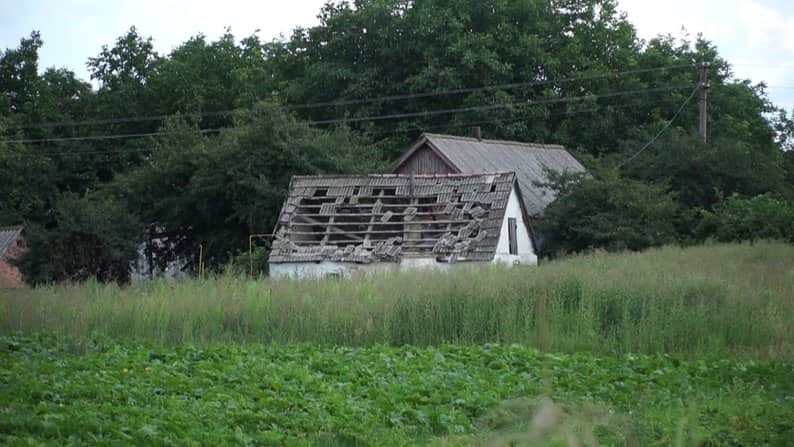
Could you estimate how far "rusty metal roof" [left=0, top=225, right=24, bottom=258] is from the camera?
47.9 metres

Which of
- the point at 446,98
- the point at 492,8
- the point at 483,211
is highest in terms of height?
the point at 492,8

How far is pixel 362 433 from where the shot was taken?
10.2 metres

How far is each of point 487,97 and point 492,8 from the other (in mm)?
6749

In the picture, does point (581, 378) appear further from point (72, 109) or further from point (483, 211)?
point (72, 109)

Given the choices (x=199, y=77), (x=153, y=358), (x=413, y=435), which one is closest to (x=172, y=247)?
(x=199, y=77)

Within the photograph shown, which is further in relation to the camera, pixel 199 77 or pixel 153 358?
pixel 199 77

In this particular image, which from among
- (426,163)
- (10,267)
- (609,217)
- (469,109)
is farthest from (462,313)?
(469,109)

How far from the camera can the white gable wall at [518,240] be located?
35594 mm

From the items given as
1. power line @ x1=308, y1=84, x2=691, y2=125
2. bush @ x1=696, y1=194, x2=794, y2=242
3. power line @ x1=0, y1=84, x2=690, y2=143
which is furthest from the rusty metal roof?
bush @ x1=696, y1=194, x2=794, y2=242

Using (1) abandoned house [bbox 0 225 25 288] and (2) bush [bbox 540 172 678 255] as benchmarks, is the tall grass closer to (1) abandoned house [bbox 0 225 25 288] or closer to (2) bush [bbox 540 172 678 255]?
(2) bush [bbox 540 172 678 255]

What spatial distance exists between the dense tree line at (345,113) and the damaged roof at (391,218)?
5080 millimetres

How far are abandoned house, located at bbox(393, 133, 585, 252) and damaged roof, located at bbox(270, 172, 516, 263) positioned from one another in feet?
19.4

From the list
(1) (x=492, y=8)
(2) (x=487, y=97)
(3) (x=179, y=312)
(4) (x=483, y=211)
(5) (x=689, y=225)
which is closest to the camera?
(3) (x=179, y=312)

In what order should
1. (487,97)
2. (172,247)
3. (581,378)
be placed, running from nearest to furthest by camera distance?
1. (581,378)
2. (172,247)
3. (487,97)
